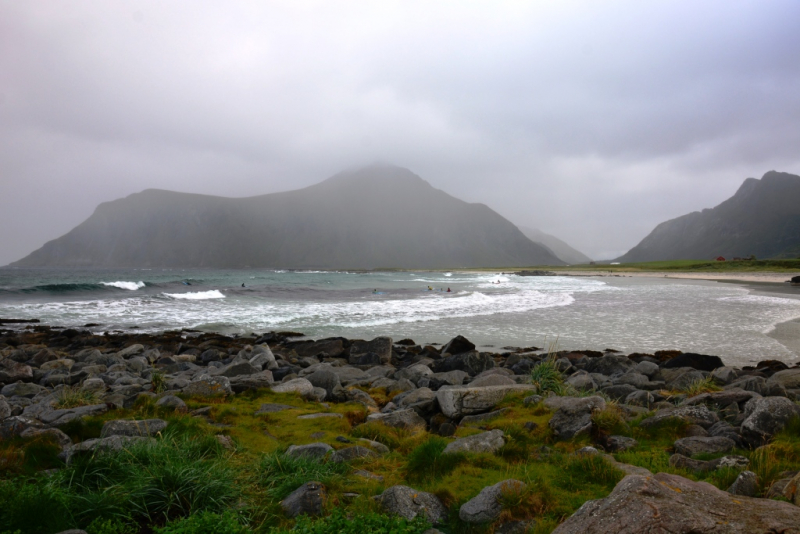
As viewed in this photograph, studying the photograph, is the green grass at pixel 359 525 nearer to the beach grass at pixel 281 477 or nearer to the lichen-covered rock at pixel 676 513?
the beach grass at pixel 281 477

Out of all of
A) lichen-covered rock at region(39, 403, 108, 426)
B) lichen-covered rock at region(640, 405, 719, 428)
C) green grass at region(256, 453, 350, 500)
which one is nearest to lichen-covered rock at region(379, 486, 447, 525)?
green grass at region(256, 453, 350, 500)

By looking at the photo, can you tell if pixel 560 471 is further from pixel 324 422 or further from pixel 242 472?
pixel 324 422

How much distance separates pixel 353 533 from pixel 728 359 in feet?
55.2

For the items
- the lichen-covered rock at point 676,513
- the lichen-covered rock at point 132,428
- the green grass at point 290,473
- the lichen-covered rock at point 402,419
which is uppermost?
the lichen-covered rock at point 676,513

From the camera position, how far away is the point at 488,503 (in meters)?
4.04

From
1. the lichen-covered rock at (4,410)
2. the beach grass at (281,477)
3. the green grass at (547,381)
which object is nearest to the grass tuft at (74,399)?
the lichen-covered rock at (4,410)

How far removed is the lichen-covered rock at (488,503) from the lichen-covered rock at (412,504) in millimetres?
224

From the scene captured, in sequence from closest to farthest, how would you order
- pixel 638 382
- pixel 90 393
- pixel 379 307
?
pixel 90 393 < pixel 638 382 < pixel 379 307

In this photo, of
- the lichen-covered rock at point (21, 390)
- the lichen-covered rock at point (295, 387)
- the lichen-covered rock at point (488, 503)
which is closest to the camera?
the lichen-covered rock at point (488, 503)

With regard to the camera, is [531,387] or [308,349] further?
[308,349]

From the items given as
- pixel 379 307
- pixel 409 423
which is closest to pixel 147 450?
pixel 409 423

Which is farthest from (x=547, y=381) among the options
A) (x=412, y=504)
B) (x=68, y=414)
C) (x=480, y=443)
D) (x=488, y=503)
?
(x=68, y=414)

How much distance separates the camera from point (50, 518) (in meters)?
3.67

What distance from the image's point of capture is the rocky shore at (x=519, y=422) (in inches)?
129
